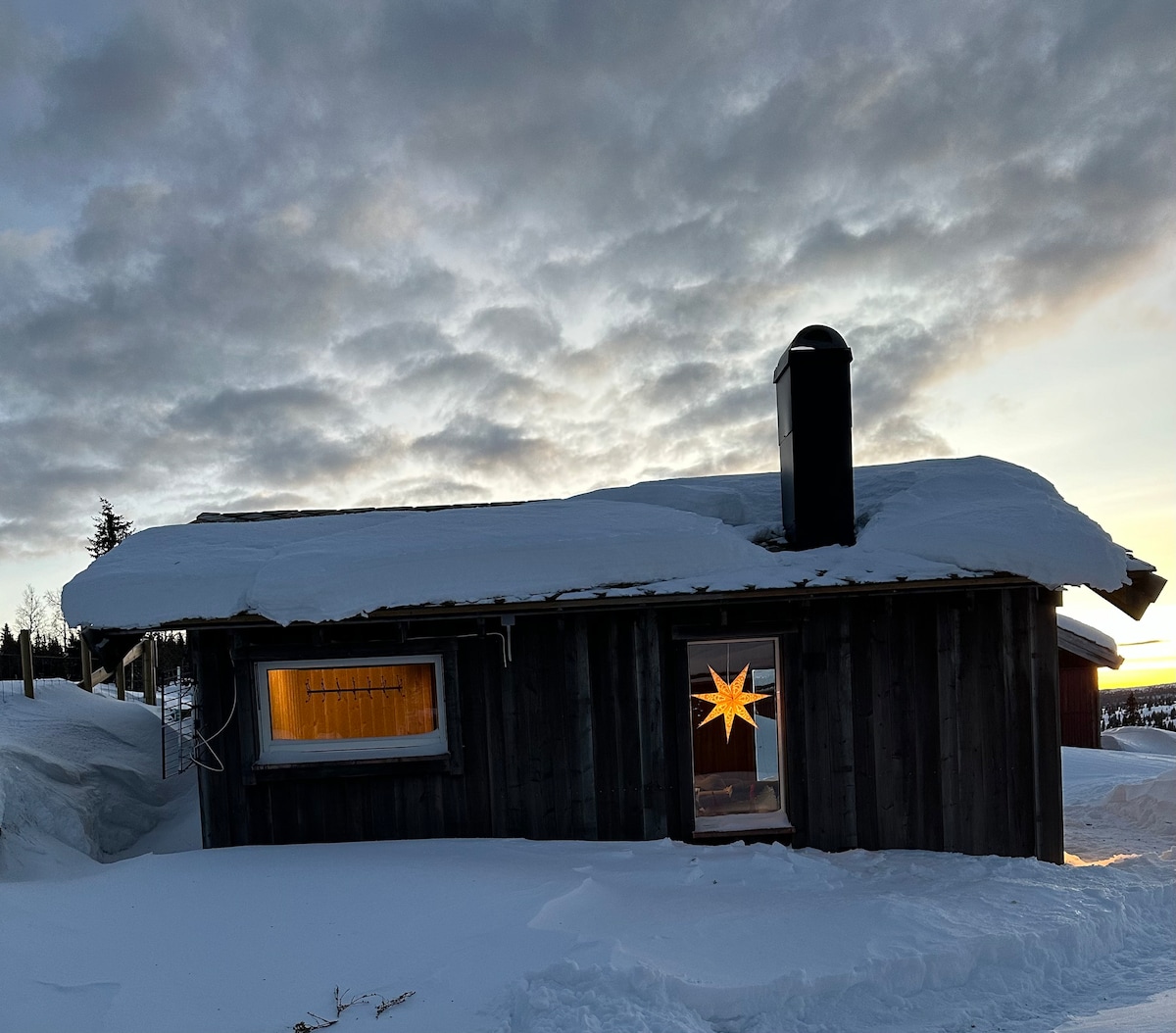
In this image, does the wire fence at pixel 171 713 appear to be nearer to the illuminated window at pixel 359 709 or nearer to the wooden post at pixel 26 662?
the wooden post at pixel 26 662

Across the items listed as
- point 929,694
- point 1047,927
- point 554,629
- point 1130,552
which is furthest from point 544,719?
point 1130,552

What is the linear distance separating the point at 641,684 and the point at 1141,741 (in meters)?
21.1

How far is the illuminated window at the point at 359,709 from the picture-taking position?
261 inches

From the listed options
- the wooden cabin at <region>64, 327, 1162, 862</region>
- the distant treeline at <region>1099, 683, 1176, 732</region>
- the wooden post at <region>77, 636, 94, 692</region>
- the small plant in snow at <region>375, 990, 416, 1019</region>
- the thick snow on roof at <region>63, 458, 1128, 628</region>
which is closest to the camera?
the small plant in snow at <region>375, 990, 416, 1019</region>

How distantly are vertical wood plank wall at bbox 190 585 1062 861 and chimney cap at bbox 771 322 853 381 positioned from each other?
2.32 metres

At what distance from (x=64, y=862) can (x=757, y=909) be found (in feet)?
20.4

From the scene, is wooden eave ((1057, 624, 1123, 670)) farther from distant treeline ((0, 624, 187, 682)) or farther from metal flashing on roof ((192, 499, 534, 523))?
distant treeline ((0, 624, 187, 682))

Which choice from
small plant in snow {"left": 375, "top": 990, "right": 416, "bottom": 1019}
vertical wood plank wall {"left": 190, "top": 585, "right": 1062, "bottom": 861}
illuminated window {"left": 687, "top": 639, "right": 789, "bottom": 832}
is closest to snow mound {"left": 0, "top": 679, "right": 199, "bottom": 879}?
vertical wood plank wall {"left": 190, "top": 585, "right": 1062, "bottom": 861}

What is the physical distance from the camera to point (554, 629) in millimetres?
6633

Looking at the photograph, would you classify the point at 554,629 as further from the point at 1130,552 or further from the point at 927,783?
the point at 1130,552

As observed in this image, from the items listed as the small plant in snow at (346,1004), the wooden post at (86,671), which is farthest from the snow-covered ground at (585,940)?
the wooden post at (86,671)

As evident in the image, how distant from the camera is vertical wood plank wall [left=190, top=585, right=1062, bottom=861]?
6.49 m

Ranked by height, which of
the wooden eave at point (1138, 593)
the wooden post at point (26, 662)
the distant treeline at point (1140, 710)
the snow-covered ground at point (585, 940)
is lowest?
the distant treeline at point (1140, 710)

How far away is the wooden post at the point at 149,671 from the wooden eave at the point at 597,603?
13298mm
